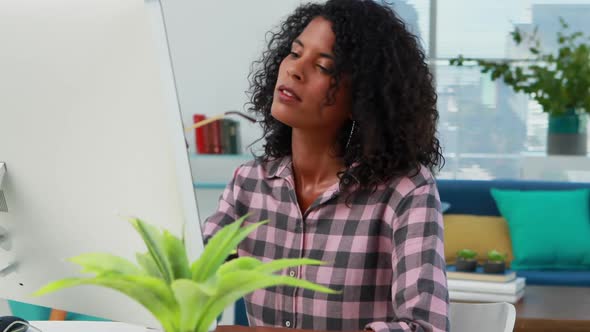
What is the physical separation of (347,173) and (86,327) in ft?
1.67

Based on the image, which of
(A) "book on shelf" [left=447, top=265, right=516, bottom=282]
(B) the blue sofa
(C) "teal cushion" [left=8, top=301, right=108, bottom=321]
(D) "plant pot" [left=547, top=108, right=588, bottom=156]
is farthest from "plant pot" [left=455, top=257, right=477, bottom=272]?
(D) "plant pot" [left=547, top=108, right=588, bottom=156]

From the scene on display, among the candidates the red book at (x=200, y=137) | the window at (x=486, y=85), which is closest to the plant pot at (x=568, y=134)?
the window at (x=486, y=85)

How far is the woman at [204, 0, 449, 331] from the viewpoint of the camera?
1.51 metres

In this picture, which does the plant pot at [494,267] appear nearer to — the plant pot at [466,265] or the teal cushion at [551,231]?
the plant pot at [466,265]

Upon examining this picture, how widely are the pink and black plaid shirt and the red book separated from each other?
3.25 metres

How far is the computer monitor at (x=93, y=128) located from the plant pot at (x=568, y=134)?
12.0 feet

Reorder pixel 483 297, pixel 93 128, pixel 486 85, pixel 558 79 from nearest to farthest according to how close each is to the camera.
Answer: pixel 93 128 < pixel 483 297 < pixel 558 79 < pixel 486 85

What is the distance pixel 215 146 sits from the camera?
16.1ft

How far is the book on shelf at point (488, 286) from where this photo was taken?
3.00m

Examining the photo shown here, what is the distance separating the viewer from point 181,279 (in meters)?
0.77

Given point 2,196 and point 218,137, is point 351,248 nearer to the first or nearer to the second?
point 2,196

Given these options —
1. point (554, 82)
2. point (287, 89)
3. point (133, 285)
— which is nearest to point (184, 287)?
point (133, 285)

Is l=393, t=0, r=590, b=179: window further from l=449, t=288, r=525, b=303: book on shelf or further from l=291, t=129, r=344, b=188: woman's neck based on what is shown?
l=291, t=129, r=344, b=188: woman's neck

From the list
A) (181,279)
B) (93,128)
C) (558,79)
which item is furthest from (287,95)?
(558,79)
